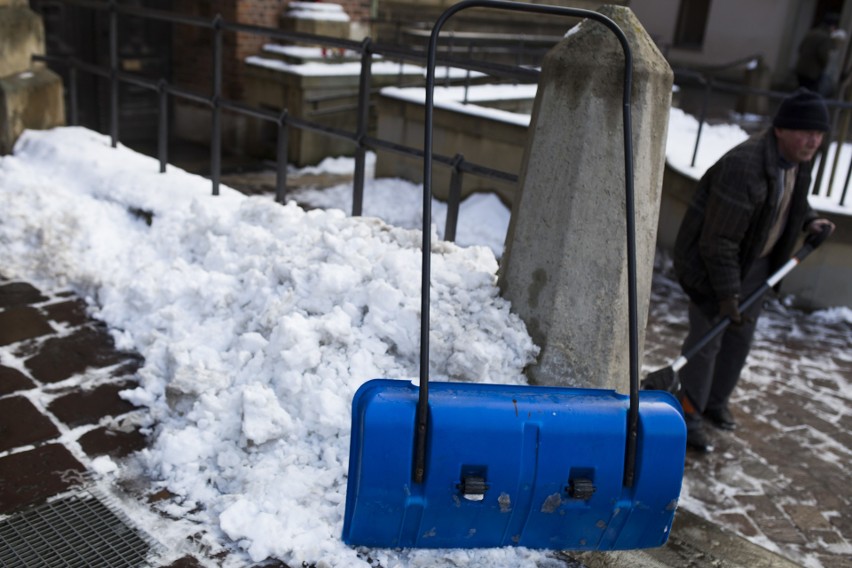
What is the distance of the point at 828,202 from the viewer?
277 inches

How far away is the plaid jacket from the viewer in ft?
12.5

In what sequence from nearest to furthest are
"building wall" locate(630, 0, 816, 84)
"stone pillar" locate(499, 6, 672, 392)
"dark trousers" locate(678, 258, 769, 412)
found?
"stone pillar" locate(499, 6, 672, 392)
"dark trousers" locate(678, 258, 769, 412)
"building wall" locate(630, 0, 816, 84)

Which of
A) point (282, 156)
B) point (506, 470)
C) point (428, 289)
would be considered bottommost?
point (506, 470)

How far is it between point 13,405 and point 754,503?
332 centimetres

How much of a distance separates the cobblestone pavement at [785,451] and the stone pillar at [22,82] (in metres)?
4.99

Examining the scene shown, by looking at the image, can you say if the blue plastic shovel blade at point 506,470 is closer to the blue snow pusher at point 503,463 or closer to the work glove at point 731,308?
the blue snow pusher at point 503,463

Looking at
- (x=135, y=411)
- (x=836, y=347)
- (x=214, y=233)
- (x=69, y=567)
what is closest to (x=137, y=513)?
(x=69, y=567)

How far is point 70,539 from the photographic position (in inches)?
99.0

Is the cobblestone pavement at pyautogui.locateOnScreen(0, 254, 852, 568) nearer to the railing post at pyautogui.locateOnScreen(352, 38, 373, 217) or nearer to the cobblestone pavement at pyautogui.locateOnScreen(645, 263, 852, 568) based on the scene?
the cobblestone pavement at pyautogui.locateOnScreen(645, 263, 852, 568)

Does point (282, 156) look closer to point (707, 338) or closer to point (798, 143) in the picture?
point (707, 338)

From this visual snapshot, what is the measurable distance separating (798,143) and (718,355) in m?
1.29

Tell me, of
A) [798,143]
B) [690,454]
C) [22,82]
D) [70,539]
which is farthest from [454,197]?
[22,82]

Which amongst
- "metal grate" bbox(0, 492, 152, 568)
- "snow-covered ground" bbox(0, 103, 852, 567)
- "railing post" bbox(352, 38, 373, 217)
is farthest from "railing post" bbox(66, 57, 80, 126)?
"metal grate" bbox(0, 492, 152, 568)

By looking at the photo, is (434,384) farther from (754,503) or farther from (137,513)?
(754,503)
